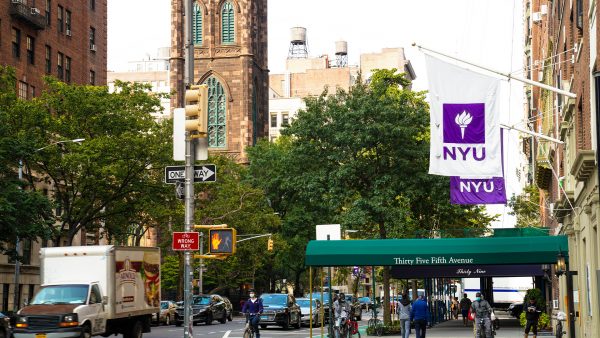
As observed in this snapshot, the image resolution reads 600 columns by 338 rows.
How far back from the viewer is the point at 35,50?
6156 centimetres

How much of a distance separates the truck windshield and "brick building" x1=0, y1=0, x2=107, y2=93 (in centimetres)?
2960

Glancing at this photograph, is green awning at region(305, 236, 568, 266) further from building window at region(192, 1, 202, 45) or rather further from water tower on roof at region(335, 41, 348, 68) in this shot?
water tower on roof at region(335, 41, 348, 68)

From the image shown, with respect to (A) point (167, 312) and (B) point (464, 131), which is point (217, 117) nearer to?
(A) point (167, 312)

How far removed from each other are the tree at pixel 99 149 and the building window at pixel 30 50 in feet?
35.5

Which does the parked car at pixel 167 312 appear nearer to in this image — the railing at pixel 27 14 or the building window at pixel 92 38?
the railing at pixel 27 14

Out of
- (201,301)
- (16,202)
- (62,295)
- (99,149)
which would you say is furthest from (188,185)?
(201,301)

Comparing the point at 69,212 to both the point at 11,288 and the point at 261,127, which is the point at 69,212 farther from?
the point at 261,127

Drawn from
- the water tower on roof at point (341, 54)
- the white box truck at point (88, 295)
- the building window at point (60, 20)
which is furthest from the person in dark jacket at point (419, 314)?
the water tower on roof at point (341, 54)

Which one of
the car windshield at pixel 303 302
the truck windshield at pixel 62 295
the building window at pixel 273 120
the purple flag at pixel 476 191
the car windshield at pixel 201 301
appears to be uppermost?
the building window at pixel 273 120

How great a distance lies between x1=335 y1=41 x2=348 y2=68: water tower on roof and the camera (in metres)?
178

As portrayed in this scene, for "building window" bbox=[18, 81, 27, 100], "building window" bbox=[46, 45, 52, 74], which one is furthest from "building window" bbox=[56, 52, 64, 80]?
"building window" bbox=[18, 81, 27, 100]

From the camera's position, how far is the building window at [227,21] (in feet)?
359

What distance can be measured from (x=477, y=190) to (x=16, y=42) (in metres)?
40.8

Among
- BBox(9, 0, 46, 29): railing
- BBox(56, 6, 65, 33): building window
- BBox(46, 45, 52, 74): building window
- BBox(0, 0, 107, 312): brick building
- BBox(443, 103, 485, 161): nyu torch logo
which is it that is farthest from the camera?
BBox(56, 6, 65, 33): building window
